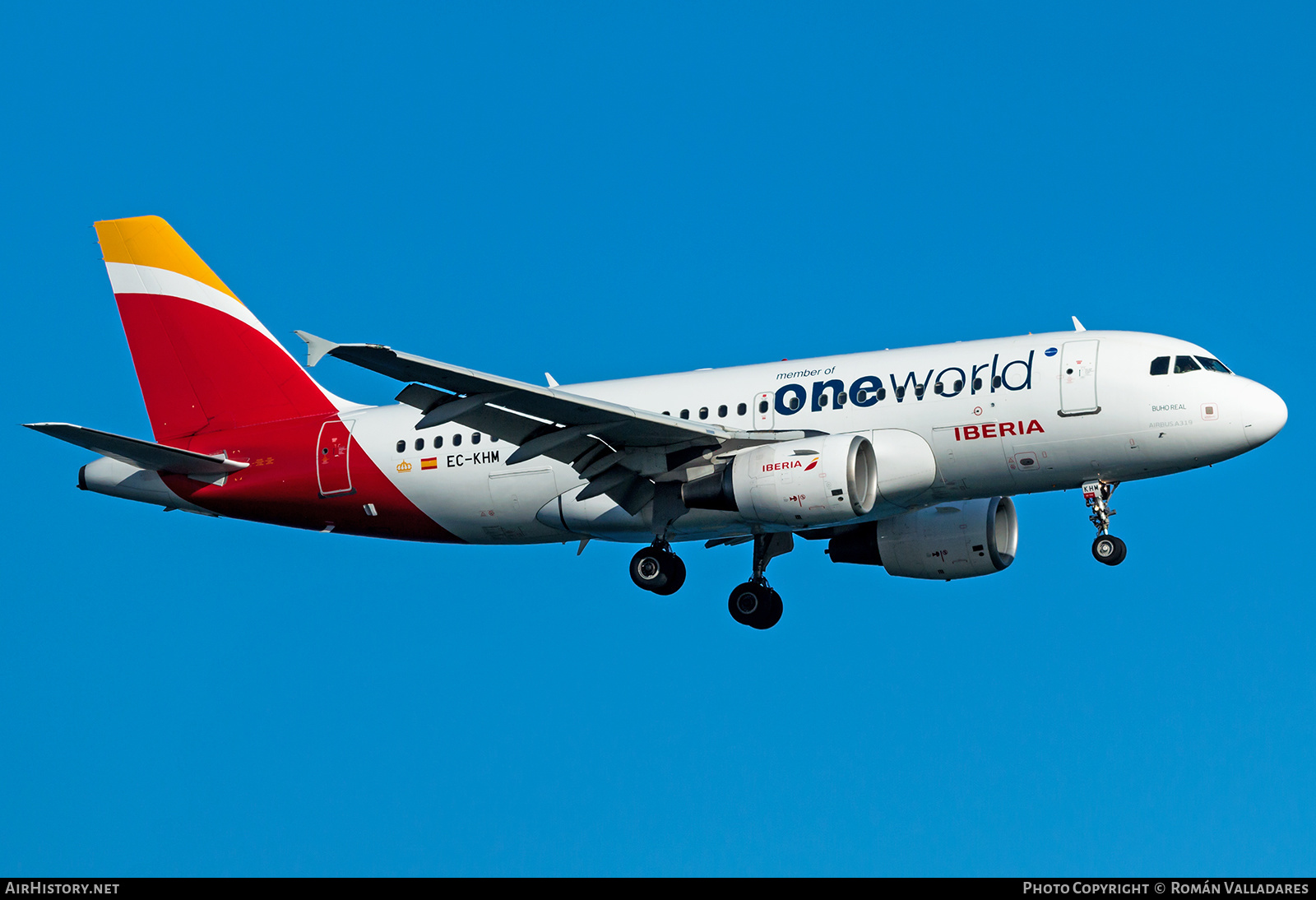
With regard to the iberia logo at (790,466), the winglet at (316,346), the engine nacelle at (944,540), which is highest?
the engine nacelle at (944,540)

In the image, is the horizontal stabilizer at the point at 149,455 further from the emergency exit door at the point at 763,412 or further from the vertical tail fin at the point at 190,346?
the emergency exit door at the point at 763,412

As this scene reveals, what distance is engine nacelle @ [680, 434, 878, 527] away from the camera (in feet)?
102

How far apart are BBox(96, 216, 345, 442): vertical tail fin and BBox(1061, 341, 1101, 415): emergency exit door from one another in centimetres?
1671

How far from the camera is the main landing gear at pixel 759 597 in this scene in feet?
122

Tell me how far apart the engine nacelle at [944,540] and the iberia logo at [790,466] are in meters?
6.03

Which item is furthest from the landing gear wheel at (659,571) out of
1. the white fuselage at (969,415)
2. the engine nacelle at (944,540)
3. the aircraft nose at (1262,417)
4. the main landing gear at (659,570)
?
the aircraft nose at (1262,417)

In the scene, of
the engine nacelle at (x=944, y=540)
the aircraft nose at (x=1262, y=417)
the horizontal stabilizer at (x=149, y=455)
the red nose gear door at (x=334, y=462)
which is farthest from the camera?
the engine nacelle at (x=944, y=540)

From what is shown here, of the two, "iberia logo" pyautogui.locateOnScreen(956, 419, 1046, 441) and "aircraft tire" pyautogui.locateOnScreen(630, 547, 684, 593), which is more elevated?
"iberia logo" pyautogui.locateOnScreen(956, 419, 1046, 441)

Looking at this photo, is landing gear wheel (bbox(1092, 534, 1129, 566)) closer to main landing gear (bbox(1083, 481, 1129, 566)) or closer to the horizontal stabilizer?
main landing gear (bbox(1083, 481, 1129, 566))

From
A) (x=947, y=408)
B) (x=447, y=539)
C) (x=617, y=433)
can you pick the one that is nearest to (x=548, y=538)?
(x=447, y=539)

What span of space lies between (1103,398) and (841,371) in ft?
17.3

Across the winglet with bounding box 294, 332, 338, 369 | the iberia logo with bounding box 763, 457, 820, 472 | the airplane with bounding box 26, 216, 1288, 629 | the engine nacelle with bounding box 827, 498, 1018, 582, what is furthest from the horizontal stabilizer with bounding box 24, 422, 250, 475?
the engine nacelle with bounding box 827, 498, 1018, 582

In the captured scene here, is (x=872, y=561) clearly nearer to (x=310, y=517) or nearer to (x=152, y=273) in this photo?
(x=310, y=517)
